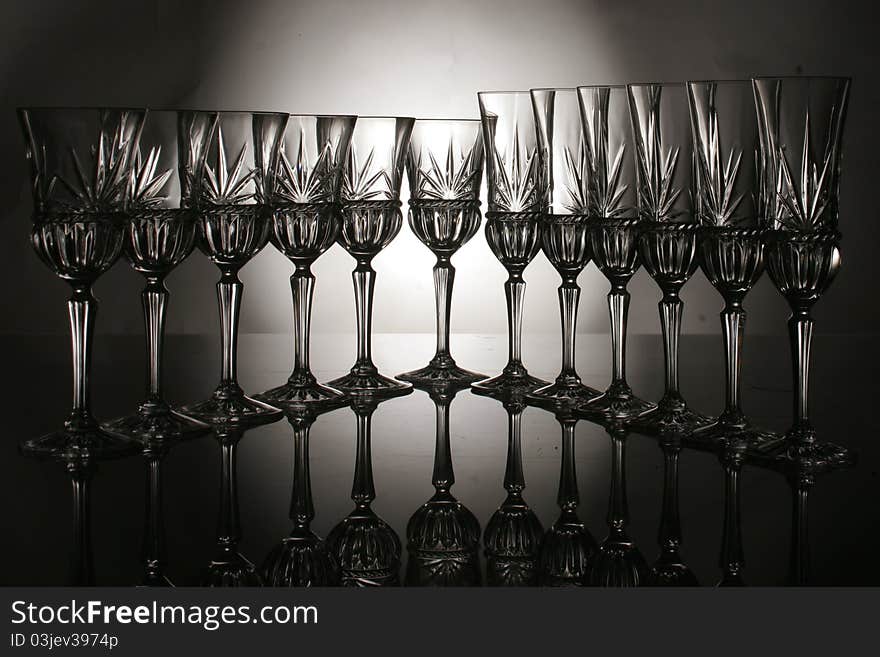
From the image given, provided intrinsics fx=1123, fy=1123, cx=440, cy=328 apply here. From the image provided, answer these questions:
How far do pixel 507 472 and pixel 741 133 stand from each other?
12.6 inches

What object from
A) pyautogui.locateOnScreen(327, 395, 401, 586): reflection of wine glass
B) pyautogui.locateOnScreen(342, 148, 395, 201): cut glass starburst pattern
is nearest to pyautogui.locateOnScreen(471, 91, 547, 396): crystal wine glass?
pyautogui.locateOnScreen(342, 148, 395, 201): cut glass starburst pattern

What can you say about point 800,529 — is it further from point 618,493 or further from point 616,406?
point 616,406

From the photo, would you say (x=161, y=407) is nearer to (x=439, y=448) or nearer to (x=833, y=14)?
(x=439, y=448)

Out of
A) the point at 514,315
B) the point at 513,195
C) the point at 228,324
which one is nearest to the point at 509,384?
the point at 514,315

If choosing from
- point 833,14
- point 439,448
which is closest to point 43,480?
point 439,448

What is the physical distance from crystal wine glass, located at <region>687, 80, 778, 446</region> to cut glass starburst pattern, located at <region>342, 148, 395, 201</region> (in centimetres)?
33

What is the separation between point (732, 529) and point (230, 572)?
273mm

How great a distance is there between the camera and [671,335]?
0.94 meters

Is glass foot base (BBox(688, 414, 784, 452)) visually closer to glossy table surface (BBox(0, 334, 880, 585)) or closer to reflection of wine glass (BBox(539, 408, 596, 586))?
glossy table surface (BBox(0, 334, 880, 585))

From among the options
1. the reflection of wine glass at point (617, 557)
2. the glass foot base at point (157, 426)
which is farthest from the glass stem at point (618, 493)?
the glass foot base at point (157, 426)

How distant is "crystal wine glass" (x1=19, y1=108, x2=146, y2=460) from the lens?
0.83 metres

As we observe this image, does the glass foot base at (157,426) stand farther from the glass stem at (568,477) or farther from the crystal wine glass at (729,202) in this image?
the crystal wine glass at (729,202)

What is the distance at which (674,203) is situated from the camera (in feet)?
2.97

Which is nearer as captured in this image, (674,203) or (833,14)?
(674,203)
